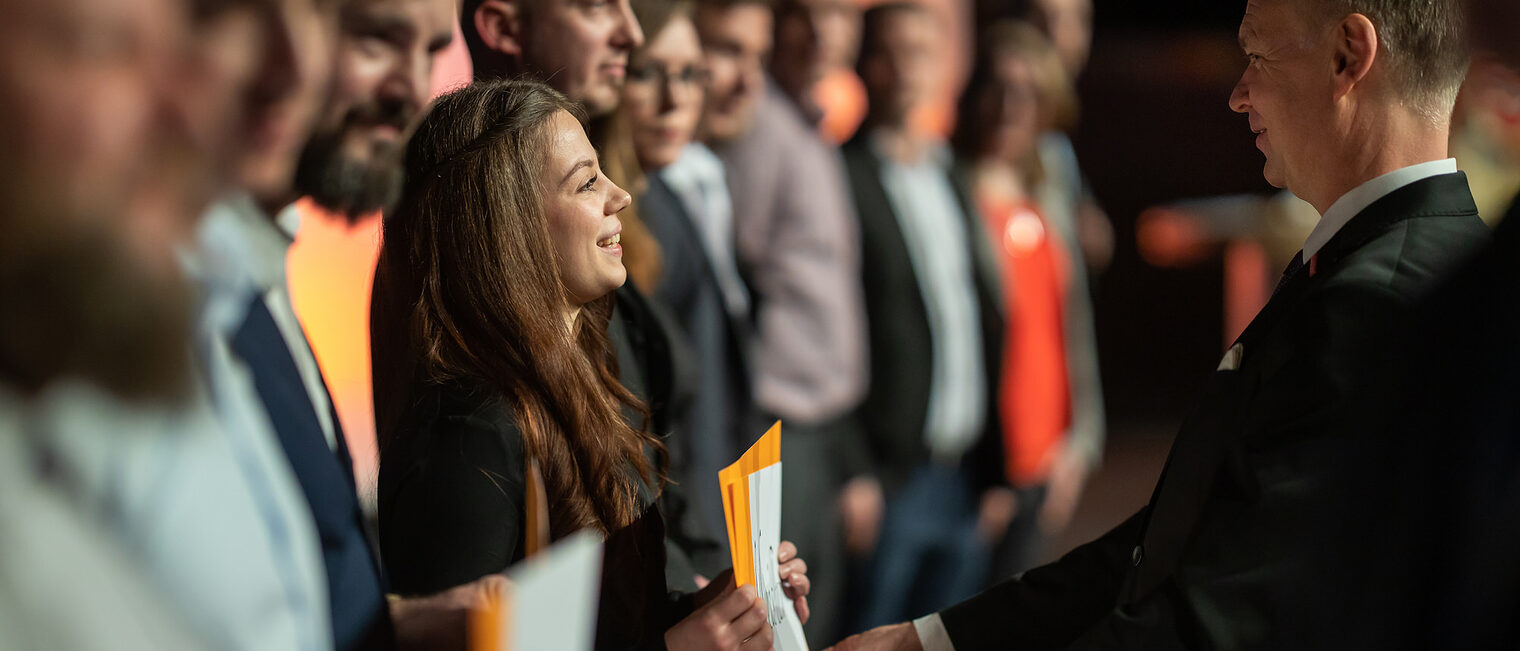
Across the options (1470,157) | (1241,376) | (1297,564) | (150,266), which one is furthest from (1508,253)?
(1470,157)

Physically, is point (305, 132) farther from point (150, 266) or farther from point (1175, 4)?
point (1175, 4)

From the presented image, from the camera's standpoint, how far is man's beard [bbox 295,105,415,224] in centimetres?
162

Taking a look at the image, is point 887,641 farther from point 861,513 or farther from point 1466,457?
point 861,513

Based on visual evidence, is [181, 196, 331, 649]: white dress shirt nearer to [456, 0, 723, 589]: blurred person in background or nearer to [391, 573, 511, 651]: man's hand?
[391, 573, 511, 651]: man's hand

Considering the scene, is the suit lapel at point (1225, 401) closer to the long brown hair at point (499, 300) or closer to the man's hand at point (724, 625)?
the man's hand at point (724, 625)

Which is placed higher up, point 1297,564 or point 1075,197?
point 1297,564

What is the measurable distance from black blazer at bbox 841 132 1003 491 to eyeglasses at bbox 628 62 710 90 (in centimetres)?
81

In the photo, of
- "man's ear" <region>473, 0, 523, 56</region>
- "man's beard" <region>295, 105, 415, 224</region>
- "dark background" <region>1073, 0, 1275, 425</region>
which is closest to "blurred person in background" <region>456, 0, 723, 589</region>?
"man's ear" <region>473, 0, 523, 56</region>

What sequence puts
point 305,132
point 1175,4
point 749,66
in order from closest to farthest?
1. point 305,132
2. point 749,66
3. point 1175,4

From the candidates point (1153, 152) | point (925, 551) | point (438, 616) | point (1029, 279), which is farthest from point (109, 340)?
point (1153, 152)

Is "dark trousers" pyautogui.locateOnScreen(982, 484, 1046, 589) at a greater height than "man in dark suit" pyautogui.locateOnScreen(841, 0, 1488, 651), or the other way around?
"man in dark suit" pyautogui.locateOnScreen(841, 0, 1488, 651)

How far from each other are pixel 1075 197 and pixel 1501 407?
9.44ft

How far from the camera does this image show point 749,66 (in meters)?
2.99

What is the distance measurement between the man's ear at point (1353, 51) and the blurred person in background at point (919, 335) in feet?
6.73
